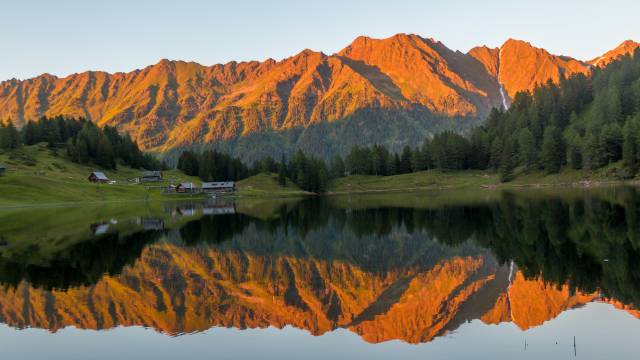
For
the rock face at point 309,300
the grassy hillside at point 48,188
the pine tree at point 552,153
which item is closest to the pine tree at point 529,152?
the pine tree at point 552,153

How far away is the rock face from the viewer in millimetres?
26656

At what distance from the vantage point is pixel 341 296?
32500 millimetres

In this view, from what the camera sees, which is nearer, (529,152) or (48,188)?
(48,188)

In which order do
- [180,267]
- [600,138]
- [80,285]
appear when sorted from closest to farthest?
[80,285] → [180,267] → [600,138]

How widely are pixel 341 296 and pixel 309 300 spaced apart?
7.26ft

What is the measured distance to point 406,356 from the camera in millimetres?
21359

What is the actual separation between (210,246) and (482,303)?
115ft

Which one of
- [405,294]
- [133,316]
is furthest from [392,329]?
[133,316]

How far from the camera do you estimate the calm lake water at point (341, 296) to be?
75.0 feet

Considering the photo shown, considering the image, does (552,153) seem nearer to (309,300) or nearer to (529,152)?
(529,152)

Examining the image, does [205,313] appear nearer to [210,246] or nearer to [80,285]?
[80,285]

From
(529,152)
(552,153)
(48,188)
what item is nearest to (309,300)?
(48,188)

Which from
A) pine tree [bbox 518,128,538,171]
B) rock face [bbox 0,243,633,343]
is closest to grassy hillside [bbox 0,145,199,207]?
rock face [bbox 0,243,633,343]

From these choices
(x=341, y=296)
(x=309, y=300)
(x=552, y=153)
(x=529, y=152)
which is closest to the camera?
(x=309, y=300)
